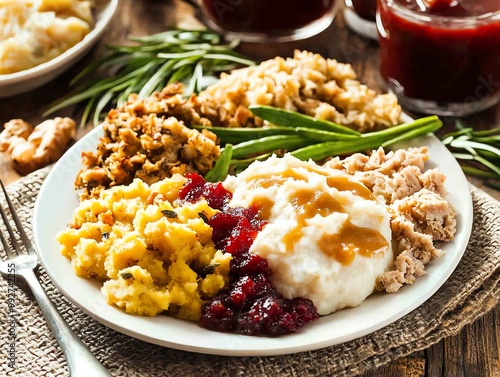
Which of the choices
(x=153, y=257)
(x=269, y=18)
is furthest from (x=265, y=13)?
(x=153, y=257)

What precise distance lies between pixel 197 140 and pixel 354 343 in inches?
55.8

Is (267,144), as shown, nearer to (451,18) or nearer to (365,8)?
(451,18)

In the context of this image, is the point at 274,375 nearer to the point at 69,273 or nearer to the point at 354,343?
the point at 354,343

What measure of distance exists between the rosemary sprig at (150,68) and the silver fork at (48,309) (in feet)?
4.57

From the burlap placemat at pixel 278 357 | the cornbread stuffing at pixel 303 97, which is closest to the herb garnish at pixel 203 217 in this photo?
the burlap placemat at pixel 278 357

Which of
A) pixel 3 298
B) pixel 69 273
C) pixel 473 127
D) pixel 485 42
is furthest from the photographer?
pixel 473 127

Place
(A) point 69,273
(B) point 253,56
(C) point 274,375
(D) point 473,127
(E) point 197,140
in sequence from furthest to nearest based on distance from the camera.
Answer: (B) point 253,56
(D) point 473,127
(E) point 197,140
(A) point 69,273
(C) point 274,375

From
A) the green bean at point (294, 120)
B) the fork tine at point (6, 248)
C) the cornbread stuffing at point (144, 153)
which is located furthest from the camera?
the green bean at point (294, 120)

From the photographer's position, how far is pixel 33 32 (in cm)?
557

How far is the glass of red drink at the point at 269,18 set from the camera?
580 cm

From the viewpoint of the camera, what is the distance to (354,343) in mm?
3477

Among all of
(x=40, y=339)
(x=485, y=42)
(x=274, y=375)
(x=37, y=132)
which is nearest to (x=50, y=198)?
(x=40, y=339)

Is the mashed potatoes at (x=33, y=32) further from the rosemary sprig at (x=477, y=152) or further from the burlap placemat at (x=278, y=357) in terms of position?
the rosemary sprig at (x=477, y=152)

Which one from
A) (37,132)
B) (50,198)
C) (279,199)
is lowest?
(37,132)
